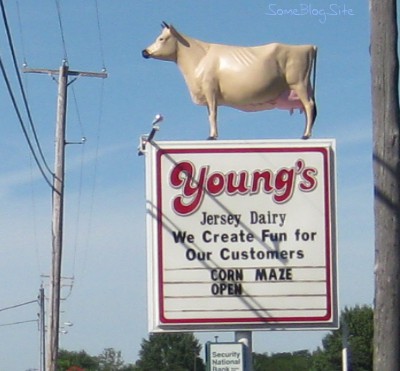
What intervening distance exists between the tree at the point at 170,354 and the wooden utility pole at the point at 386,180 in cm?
6181

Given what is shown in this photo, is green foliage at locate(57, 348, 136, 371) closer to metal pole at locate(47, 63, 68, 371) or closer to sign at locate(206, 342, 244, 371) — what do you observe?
metal pole at locate(47, 63, 68, 371)

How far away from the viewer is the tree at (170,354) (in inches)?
2975

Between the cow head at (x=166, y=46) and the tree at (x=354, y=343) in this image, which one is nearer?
the cow head at (x=166, y=46)

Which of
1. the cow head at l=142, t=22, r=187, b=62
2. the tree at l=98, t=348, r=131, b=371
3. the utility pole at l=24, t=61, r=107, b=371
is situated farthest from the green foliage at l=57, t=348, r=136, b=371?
the cow head at l=142, t=22, r=187, b=62

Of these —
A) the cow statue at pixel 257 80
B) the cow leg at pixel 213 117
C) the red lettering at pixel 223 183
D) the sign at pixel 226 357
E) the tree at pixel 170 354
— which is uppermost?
the cow statue at pixel 257 80

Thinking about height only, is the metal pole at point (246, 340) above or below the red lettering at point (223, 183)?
below

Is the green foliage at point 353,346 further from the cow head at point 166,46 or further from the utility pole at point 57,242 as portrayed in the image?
the cow head at point 166,46

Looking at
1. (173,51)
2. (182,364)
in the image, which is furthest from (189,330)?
(182,364)

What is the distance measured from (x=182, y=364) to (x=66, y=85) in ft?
161

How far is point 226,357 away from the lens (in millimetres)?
14125

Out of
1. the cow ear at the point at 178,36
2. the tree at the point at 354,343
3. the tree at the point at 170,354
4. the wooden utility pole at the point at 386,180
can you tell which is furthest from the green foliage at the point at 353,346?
the wooden utility pole at the point at 386,180

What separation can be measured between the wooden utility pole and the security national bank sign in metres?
3.38

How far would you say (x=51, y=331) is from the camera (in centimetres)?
2808

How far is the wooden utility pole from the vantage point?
10812 mm
